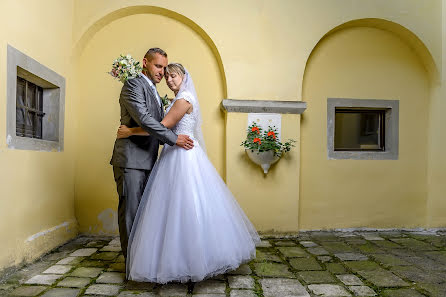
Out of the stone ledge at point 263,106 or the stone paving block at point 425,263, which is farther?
the stone ledge at point 263,106

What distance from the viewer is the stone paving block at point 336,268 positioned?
3.36 metres

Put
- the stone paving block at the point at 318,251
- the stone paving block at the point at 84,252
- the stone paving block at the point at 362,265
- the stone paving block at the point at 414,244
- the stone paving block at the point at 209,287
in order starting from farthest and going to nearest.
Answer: the stone paving block at the point at 414,244, the stone paving block at the point at 318,251, the stone paving block at the point at 84,252, the stone paving block at the point at 362,265, the stone paving block at the point at 209,287

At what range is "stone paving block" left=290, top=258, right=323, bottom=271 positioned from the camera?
347 centimetres

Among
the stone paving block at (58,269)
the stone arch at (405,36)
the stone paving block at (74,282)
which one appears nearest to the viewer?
the stone paving block at (74,282)

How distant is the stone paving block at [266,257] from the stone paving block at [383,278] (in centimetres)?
86

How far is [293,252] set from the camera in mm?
4055

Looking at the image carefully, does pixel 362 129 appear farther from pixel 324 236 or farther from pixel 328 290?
pixel 328 290

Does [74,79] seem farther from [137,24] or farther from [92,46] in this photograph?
[137,24]

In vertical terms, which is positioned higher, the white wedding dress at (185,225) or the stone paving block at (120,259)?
the white wedding dress at (185,225)

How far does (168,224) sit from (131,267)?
470 millimetres

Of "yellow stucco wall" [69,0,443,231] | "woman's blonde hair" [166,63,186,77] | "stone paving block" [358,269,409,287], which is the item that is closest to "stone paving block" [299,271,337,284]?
"stone paving block" [358,269,409,287]

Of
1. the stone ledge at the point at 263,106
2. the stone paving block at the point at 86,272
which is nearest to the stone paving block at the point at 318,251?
the stone ledge at the point at 263,106

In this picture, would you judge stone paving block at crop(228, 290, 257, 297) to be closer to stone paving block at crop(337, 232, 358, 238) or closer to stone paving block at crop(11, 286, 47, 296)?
stone paving block at crop(11, 286, 47, 296)

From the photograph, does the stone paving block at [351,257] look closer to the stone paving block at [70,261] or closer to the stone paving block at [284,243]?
the stone paving block at [284,243]
